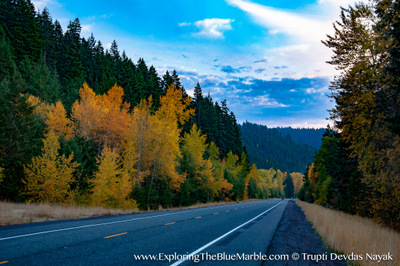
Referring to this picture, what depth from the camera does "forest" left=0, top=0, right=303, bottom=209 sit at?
25.2 m

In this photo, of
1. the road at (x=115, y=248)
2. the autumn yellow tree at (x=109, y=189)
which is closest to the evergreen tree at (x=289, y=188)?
the autumn yellow tree at (x=109, y=189)

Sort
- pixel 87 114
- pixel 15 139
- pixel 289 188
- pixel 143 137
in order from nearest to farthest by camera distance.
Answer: pixel 15 139, pixel 143 137, pixel 87 114, pixel 289 188

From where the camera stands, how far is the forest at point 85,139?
25188 millimetres

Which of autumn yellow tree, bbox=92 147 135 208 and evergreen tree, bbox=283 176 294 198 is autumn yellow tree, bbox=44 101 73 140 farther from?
evergreen tree, bbox=283 176 294 198

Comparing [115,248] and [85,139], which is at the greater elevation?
[85,139]

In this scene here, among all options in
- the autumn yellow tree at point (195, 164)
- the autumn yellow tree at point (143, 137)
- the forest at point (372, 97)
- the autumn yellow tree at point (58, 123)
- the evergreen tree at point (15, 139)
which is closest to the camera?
the forest at point (372, 97)

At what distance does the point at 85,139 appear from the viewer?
32.8 meters

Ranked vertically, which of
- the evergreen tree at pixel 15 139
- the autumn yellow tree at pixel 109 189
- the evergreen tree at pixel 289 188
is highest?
the evergreen tree at pixel 15 139

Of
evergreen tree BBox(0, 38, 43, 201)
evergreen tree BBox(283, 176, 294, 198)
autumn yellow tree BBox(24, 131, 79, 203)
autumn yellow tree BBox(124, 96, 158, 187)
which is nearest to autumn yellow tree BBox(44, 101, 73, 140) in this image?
evergreen tree BBox(0, 38, 43, 201)

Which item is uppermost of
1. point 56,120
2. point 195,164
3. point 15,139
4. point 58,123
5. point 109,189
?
point 56,120

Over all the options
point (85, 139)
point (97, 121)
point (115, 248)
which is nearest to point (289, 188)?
point (97, 121)


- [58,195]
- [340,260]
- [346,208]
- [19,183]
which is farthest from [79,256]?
[346,208]

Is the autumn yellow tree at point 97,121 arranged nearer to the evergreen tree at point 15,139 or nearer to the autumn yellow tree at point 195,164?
the evergreen tree at point 15,139

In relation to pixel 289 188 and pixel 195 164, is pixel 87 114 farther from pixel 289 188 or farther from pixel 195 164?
pixel 289 188
